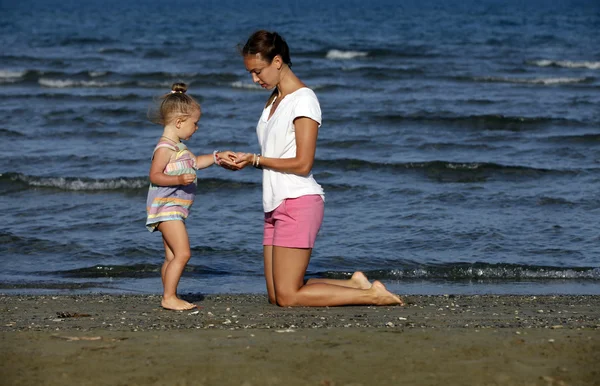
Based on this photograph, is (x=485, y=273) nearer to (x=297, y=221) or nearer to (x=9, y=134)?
(x=297, y=221)

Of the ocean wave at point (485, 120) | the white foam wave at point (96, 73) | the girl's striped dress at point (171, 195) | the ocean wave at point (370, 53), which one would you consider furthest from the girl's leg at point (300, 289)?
the ocean wave at point (370, 53)

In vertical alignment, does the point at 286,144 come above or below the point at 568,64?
below

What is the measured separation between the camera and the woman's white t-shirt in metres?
5.86

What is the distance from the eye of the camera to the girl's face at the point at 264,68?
19.3ft

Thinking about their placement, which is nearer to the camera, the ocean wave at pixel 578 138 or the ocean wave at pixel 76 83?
the ocean wave at pixel 578 138

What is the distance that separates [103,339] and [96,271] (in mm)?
3450

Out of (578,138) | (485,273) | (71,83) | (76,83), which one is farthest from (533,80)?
(485,273)

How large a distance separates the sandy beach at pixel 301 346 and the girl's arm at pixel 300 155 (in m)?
0.89

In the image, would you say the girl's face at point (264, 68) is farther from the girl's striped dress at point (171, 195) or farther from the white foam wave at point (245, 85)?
the white foam wave at point (245, 85)

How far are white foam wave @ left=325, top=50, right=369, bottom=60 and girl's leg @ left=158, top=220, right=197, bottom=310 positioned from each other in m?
23.6

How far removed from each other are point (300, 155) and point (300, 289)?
86 centimetres

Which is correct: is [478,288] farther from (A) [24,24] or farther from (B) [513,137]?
(A) [24,24]

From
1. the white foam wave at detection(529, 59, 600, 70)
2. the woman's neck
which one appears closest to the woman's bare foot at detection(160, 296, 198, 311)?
the woman's neck

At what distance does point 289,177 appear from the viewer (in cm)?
595
